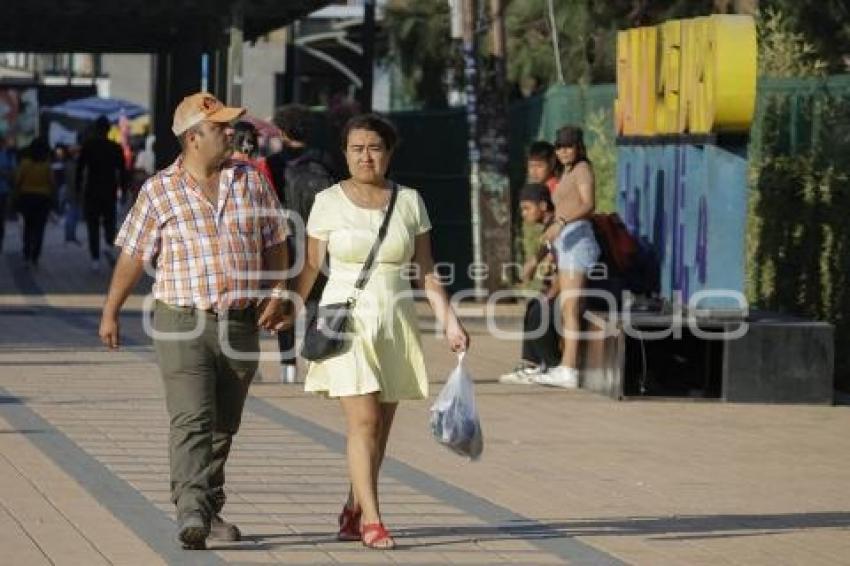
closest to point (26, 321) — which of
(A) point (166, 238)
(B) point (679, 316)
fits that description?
(B) point (679, 316)

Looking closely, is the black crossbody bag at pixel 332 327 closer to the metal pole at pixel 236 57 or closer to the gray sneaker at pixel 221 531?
the gray sneaker at pixel 221 531

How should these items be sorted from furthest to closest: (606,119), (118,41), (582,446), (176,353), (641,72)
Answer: (118,41)
(606,119)
(641,72)
(582,446)
(176,353)

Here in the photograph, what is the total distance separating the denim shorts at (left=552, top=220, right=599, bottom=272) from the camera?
16047 mm

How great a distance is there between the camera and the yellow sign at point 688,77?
14969 mm

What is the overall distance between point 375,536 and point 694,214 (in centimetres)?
733

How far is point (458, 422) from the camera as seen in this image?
9250 mm

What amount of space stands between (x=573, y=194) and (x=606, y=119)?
5935 millimetres

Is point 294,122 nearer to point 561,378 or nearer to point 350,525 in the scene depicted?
point 561,378

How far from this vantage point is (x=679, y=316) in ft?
50.9

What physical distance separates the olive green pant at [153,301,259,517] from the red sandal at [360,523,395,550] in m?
0.58

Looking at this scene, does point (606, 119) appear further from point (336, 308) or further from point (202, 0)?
point (336, 308)

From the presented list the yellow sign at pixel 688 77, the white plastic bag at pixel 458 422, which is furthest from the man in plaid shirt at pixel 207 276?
the yellow sign at pixel 688 77

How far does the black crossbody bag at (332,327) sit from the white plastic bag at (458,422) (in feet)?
1.50

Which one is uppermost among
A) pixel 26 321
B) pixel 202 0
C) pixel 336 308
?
pixel 202 0
